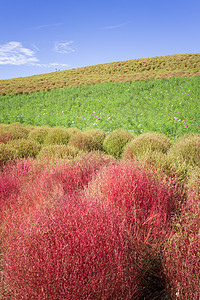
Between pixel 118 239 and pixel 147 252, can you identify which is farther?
pixel 147 252

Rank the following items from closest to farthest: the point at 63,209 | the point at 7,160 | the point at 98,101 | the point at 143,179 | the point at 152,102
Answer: the point at 63,209 → the point at 143,179 → the point at 7,160 → the point at 152,102 → the point at 98,101

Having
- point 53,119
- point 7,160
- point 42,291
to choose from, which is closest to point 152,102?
point 53,119

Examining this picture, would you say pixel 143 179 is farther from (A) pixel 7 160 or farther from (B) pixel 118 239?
(A) pixel 7 160

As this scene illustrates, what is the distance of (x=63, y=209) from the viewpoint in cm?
221

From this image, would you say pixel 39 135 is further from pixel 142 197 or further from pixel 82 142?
pixel 142 197

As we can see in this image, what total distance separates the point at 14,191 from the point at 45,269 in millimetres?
2310

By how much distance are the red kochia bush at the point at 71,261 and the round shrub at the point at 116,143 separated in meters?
4.38

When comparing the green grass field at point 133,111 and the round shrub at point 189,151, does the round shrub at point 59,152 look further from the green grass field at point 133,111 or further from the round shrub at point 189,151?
the green grass field at point 133,111

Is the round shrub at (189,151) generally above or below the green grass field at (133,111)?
below

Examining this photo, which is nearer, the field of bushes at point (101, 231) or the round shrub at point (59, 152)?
the field of bushes at point (101, 231)

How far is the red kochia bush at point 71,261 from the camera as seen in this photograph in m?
1.60

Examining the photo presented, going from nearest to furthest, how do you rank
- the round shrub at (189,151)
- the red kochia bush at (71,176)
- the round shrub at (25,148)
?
the red kochia bush at (71,176) → the round shrub at (189,151) → the round shrub at (25,148)

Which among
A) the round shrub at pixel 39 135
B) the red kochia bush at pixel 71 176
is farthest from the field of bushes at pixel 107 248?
the round shrub at pixel 39 135

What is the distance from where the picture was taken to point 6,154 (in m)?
5.25
